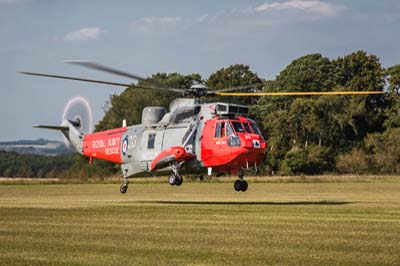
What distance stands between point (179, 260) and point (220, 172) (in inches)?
848

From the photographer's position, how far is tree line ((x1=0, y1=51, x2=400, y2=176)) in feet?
294

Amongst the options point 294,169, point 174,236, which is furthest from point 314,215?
point 294,169

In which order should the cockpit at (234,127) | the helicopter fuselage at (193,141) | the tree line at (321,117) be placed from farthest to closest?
the tree line at (321,117) → the cockpit at (234,127) → the helicopter fuselage at (193,141)

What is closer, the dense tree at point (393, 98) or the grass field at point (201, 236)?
the grass field at point (201, 236)

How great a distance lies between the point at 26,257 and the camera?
16.6 metres

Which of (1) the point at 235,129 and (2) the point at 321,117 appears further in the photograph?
(2) the point at 321,117

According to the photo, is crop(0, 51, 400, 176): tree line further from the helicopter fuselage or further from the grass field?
the grass field

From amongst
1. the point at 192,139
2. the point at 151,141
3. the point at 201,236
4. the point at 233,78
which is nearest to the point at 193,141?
the point at 192,139

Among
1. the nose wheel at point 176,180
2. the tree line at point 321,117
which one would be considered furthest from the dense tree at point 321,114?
the nose wheel at point 176,180

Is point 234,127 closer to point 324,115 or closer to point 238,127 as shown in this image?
point 238,127

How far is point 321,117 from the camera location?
96.9m

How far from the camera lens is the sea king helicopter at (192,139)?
→ 35.5 m

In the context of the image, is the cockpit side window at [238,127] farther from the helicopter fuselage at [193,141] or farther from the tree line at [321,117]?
the tree line at [321,117]

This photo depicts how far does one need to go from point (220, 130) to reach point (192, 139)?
1.93 m
